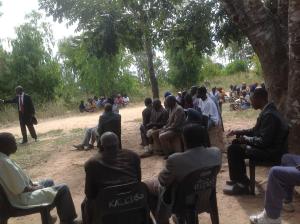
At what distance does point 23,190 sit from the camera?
4.82 m

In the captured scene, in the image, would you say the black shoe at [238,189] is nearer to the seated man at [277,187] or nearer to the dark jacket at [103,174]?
the seated man at [277,187]

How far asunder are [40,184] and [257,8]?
4517 millimetres

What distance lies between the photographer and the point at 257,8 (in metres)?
7.46

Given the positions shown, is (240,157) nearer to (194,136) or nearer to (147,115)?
(194,136)

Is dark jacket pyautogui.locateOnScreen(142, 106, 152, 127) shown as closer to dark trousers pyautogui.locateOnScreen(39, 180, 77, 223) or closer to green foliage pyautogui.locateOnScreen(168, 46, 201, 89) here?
dark trousers pyautogui.locateOnScreen(39, 180, 77, 223)

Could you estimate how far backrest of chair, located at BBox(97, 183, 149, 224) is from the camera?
13.3 feet

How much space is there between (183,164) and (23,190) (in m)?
1.75

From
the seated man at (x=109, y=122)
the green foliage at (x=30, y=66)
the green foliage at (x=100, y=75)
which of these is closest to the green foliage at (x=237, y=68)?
the green foliage at (x=100, y=75)

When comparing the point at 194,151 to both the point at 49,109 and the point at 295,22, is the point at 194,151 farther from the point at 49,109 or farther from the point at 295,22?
the point at 49,109

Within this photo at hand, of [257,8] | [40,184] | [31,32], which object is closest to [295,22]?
[257,8]

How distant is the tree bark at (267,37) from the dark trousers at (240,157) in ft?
5.74

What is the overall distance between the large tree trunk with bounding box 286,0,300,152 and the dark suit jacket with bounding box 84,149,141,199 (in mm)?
2961

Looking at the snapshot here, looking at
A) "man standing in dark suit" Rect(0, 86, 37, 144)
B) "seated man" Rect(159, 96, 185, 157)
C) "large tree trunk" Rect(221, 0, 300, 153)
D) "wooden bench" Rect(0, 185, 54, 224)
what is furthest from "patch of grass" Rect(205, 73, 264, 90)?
"wooden bench" Rect(0, 185, 54, 224)

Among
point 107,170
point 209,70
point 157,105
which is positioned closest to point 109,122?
point 157,105
